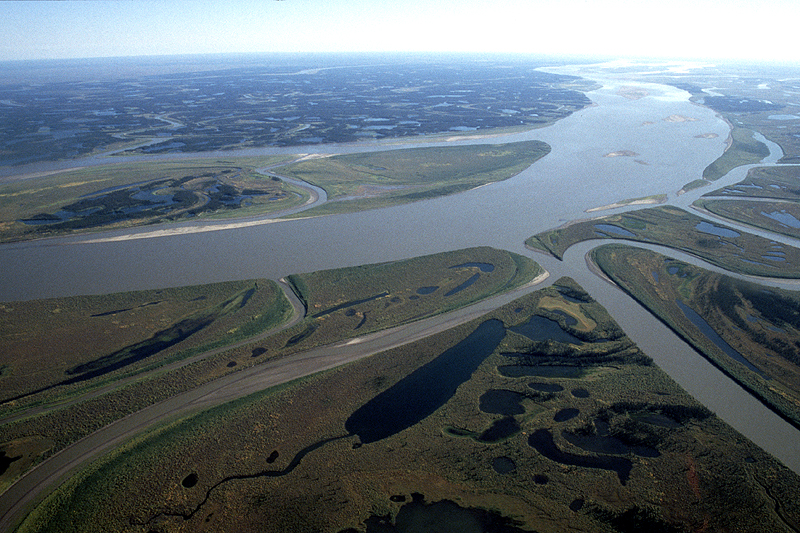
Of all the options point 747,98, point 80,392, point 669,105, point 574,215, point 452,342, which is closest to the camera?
point 80,392

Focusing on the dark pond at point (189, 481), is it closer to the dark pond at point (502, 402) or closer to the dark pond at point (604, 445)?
the dark pond at point (502, 402)

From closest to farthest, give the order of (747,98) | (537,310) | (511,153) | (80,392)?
(80,392) < (537,310) < (511,153) < (747,98)

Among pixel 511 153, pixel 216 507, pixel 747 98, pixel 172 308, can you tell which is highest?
pixel 747 98

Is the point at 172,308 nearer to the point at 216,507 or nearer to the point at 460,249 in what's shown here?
the point at 216,507

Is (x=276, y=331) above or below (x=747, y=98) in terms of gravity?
below

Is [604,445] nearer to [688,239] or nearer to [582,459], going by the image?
[582,459]

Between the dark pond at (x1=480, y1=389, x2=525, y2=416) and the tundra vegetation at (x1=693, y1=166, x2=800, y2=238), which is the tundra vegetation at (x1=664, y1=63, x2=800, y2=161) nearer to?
the tundra vegetation at (x1=693, y1=166, x2=800, y2=238)

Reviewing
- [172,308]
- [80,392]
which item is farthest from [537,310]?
[80,392]

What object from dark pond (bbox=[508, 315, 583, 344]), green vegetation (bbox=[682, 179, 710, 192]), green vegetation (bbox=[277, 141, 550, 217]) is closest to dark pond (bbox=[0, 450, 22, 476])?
dark pond (bbox=[508, 315, 583, 344])
